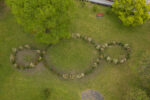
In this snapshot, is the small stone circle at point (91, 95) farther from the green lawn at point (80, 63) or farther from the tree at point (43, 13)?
the tree at point (43, 13)

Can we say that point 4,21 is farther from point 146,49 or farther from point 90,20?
point 146,49

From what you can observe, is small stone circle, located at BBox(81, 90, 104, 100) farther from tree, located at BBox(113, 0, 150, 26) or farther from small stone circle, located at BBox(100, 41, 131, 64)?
tree, located at BBox(113, 0, 150, 26)

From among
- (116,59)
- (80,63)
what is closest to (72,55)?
(80,63)

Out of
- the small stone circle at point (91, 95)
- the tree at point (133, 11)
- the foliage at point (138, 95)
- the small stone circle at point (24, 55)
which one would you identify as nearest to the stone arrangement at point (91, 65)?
the small stone circle at point (24, 55)

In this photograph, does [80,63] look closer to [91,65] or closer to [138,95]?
[91,65]

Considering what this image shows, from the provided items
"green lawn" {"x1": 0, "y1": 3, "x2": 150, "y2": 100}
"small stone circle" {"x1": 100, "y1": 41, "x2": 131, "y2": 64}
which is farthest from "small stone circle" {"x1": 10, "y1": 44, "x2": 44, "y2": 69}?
"small stone circle" {"x1": 100, "y1": 41, "x2": 131, "y2": 64}

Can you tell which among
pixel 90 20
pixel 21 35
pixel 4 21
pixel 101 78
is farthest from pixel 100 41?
A: pixel 4 21
